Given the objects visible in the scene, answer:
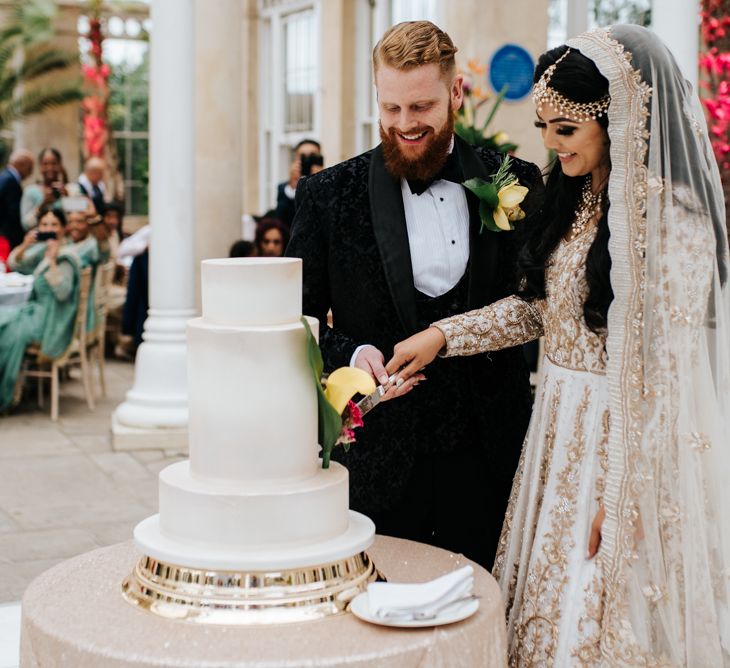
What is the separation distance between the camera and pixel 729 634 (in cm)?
257

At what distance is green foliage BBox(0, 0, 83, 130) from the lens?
1708 centimetres

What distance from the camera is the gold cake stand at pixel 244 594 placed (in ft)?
6.57

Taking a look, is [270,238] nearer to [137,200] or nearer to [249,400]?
[249,400]

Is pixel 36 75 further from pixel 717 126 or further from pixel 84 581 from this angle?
pixel 84 581

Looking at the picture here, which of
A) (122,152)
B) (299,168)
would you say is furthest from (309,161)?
(122,152)

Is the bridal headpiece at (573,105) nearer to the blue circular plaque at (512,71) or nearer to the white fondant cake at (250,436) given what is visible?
the white fondant cake at (250,436)

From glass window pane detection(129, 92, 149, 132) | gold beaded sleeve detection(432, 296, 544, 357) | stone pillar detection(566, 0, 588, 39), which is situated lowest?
gold beaded sleeve detection(432, 296, 544, 357)

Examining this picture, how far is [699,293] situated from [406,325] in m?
0.75

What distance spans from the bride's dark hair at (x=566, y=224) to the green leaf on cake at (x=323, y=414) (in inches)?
28.8

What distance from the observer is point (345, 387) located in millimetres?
2215

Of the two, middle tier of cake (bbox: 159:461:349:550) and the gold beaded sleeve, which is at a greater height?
the gold beaded sleeve

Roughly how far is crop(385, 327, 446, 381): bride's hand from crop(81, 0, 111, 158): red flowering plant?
14746 mm

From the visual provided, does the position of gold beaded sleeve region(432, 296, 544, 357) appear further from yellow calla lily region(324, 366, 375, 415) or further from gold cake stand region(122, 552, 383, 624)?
gold cake stand region(122, 552, 383, 624)

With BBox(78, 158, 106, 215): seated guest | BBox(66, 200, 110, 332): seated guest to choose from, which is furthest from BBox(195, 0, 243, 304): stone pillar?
BBox(78, 158, 106, 215): seated guest
